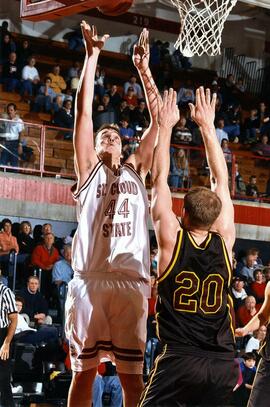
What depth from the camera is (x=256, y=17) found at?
24891 mm

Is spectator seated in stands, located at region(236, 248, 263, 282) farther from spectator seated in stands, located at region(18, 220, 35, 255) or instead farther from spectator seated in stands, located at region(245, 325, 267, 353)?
spectator seated in stands, located at region(18, 220, 35, 255)

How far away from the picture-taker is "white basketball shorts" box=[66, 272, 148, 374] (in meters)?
5.77

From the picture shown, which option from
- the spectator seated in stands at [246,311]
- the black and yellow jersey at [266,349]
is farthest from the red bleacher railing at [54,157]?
the black and yellow jersey at [266,349]

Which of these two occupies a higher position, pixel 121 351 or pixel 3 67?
pixel 3 67

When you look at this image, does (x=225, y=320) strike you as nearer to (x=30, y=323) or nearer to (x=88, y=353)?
(x=88, y=353)

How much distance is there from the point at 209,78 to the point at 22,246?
1106 cm

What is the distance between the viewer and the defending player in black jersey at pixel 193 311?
4.71m

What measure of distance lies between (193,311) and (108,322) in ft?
3.97

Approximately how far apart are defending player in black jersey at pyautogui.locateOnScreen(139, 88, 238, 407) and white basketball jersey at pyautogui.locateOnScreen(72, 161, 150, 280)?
3.27 feet

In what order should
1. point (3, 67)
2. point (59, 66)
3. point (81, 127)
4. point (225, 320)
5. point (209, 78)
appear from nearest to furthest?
point (225, 320), point (81, 127), point (3, 67), point (59, 66), point (209, 78)

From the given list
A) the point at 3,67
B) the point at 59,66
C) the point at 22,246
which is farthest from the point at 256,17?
the point at 22,246

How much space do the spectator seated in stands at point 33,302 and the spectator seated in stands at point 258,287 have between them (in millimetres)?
4240

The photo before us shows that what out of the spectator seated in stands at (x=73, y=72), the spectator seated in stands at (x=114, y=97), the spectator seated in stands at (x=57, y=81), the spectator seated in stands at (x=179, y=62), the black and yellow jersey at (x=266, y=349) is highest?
the spectator seated in stands at (x=179, y=62)

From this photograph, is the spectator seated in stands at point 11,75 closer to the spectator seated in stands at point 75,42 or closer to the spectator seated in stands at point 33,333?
the spectator seated in stands at point 75,42
